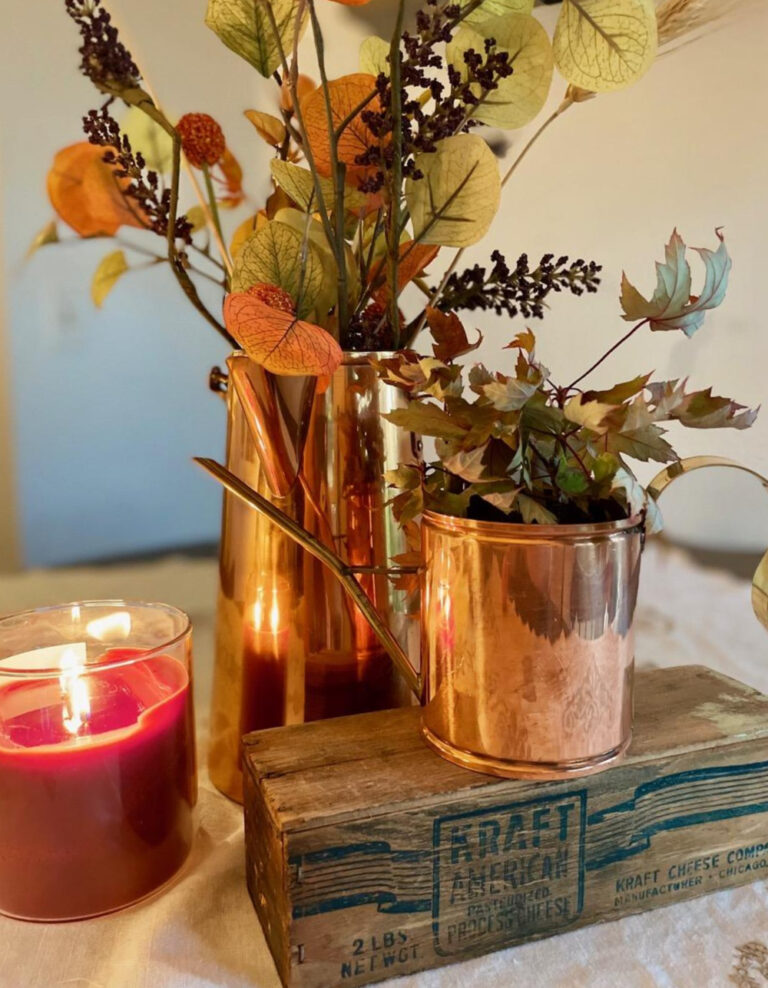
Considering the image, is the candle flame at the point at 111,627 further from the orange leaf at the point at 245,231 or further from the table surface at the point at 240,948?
the orange leaf at the point at 245,231

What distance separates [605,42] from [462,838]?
43 centimetres

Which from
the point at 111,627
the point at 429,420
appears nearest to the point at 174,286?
the point at 111,627

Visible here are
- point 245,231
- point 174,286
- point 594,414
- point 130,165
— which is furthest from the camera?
point 174,286

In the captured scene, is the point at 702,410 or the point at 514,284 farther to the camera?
the point at 514,284

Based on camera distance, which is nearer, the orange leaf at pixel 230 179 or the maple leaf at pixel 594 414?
the maple leaf at pixel 594 414

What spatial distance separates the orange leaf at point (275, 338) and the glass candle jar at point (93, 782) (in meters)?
0.18

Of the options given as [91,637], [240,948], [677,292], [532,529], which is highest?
[677,292]

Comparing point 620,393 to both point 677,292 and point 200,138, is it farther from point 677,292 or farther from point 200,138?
point 200,138

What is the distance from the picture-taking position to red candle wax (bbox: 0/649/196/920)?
15.8 inches

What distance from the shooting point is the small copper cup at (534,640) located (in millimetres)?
377

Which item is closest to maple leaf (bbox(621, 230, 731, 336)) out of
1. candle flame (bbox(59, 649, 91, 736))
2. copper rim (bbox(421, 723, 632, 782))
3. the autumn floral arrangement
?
the autumn floral arrangement

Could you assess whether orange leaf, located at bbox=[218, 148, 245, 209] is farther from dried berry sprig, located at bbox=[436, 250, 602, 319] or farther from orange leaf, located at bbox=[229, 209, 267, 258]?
dried berry sprig, located at bbox=[436, 250, 602, 319]

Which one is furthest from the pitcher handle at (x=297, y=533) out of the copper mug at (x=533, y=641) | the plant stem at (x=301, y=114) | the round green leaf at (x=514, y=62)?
the round green leaf at (x=514, y=62)

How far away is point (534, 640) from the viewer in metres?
0.38
